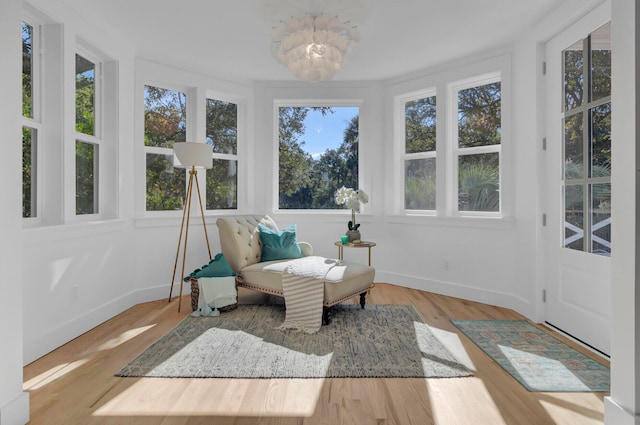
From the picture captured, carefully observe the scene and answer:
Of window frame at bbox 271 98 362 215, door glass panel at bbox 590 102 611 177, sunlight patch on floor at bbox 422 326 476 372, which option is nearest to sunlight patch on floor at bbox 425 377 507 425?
sunlight patch on floor at bbox 422 326 476 372

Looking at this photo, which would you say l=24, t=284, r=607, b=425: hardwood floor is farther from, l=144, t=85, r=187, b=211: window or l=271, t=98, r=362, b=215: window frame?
l=271, t=98, r=362, b=215: window frame

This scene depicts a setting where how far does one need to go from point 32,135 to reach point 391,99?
12.1 ft

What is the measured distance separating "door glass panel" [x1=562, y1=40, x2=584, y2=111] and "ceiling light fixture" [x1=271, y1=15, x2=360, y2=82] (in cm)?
174

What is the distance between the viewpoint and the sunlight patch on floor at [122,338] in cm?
255

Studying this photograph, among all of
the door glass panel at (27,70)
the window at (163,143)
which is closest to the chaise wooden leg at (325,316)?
the window at (163,143)

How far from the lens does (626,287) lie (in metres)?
1.54

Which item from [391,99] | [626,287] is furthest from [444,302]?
[391,99]

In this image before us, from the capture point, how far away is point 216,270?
11.2 ft

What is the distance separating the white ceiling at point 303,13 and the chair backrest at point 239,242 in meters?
1.79

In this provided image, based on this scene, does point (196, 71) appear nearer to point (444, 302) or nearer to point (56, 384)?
point (56, 384)

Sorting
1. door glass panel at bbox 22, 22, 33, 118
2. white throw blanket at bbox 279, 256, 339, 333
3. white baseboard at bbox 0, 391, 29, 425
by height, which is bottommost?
white baseboard at bbox 0, 391, 29, 425

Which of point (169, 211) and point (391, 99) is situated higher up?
point (391, 99)

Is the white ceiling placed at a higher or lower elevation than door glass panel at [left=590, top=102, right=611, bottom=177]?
higher

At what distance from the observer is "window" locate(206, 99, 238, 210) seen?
14.2ft
